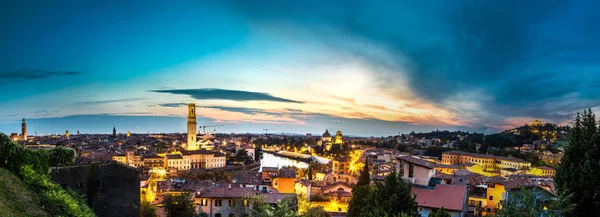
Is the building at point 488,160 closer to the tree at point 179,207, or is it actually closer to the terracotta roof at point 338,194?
the terracotta roof at point 338,194

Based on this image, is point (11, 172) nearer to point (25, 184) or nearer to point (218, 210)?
point (25, 184)

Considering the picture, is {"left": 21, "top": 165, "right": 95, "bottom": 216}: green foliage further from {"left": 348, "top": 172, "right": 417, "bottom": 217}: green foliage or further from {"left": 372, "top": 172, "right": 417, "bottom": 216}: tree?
{"left": 372, "top": 172, "right": 417, "bottom": 216}: tree

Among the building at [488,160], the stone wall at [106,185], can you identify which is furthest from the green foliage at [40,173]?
the building at [488,160]

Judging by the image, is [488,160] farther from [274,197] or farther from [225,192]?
[225,192]

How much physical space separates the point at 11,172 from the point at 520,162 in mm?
62590

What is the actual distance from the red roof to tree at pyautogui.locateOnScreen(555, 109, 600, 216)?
6265mm

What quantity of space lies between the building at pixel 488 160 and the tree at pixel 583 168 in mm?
50491

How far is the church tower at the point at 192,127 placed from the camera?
265ft

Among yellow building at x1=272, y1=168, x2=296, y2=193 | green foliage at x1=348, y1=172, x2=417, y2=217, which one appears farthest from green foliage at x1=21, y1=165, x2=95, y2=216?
yellow building at x1=272, y1=168, x2=296, y2=193

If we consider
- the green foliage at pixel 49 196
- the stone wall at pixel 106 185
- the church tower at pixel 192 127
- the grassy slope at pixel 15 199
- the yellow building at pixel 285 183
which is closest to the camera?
the grassy slope at pixel 15 199

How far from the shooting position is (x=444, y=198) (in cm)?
1611

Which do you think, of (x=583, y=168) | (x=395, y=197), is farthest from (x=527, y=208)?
(x=395, y=197)

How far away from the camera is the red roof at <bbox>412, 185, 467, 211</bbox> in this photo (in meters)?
15.7

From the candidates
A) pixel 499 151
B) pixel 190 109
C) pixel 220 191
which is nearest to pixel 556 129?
pixel 499 151
